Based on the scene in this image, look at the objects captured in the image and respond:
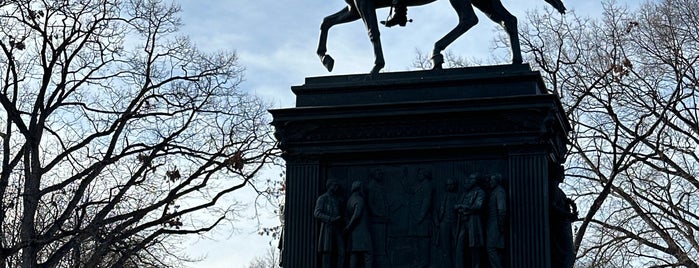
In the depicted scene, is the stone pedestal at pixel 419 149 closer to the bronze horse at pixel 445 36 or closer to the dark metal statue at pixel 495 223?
the dark metal statue at pixel 495 223

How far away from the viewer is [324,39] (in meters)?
13.4

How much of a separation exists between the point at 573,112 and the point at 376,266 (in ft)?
62.7

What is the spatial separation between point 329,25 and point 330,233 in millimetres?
2549

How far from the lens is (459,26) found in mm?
12945

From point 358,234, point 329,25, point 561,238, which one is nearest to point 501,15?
point 329,25

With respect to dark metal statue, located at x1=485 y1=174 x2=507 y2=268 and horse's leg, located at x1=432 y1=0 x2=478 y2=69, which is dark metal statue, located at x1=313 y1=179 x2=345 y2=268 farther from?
horse's leg, located at x1=432 y1=0 x2=478 y2=69

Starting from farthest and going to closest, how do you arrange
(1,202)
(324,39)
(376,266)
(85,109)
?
(85,109) < (1,202) < (324,39) < (376,266)

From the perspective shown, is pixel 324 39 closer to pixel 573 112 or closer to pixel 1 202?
pixel 1 202

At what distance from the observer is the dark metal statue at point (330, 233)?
11969mm

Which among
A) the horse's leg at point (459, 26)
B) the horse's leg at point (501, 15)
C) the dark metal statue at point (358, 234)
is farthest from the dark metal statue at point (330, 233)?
the horse's leg at point (501, 15)

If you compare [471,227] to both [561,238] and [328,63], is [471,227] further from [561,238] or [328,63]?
[328,63]

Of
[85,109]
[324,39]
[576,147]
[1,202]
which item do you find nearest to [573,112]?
[576,147]

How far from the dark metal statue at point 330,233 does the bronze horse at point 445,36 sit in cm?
158

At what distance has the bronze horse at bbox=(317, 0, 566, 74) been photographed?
42.2 feet
